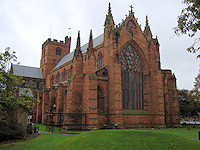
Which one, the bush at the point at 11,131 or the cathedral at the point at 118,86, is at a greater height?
the cathedral at the point at 118,86

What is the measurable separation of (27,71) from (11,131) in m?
50.1

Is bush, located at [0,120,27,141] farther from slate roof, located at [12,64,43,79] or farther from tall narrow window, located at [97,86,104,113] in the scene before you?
slate roof, located at [12,64,43,79]

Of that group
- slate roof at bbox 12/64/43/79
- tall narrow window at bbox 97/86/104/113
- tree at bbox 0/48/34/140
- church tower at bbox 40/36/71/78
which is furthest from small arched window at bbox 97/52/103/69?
slate roof at bbox 12/64/43/79

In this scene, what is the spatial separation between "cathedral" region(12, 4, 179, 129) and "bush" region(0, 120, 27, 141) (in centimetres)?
933

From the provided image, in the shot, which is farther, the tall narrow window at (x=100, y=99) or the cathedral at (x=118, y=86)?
the tall narrow window at (x=100, y=99)

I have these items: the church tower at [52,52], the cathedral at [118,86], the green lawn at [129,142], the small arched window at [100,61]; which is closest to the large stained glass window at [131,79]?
the cathedral at [118,86]

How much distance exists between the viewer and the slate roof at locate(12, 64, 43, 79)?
63.2 metres

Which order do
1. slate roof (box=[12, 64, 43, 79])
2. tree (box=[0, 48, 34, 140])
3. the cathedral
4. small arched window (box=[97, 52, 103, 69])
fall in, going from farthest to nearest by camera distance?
1. slate roof (box=[12, 64, 43, 79])
2. small arched window (box=[97, 52, 103, 69])
3. the cathedral
4. tree (box=[0, 48, 34, 140])

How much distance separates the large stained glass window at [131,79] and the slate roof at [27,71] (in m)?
38.8

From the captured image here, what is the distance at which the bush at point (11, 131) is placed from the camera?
1770 centimetres

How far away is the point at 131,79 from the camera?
36.0 metres

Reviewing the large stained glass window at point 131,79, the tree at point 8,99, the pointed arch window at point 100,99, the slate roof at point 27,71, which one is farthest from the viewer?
the slate roof at point 27,71

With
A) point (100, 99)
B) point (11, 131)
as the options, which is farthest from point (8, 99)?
point (100, 99)

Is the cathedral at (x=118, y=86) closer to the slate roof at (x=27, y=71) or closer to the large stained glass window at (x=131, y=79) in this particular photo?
the large stained glass window at (x=131, y=79)
